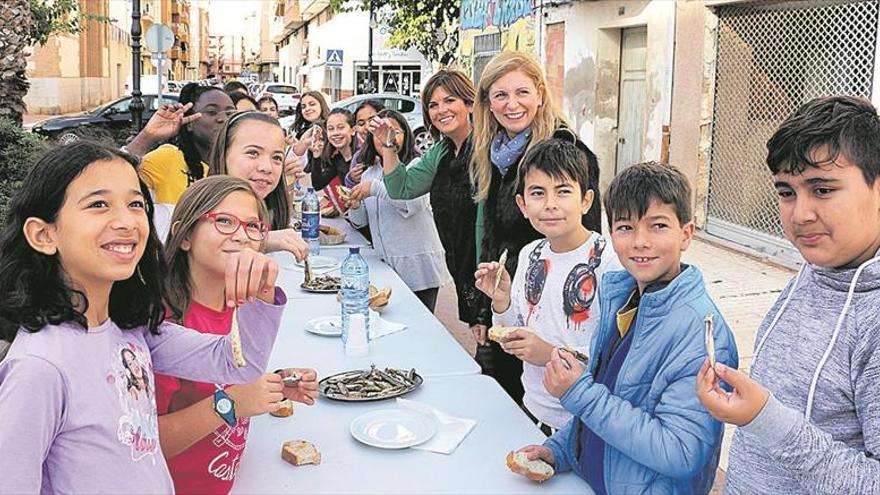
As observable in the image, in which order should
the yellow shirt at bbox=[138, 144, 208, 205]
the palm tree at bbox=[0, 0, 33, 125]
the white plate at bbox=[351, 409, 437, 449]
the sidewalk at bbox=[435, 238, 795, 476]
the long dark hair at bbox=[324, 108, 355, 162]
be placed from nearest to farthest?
the white plate at bbox=[351, 409, 437, 449] < the yellow shirt at bbox=[138, 144, 208, 205] < the sidewalk at bbox=[435, 238, 795, 476] < the long dark hair at bbox=[324, 108, 355, 162] < the palm tree at bbox=[0, 0, 33, 125]

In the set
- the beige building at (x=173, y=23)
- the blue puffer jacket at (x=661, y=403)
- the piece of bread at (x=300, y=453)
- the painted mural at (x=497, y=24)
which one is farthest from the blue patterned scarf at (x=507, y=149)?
the beige building at (x=173, y=23)

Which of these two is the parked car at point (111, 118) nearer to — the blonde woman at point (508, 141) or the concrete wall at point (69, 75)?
the concrete wall at point (69, 75)

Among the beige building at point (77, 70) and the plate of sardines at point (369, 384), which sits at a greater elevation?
the beige building at point (77, 70)

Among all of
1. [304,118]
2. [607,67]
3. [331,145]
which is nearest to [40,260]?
[331,145]

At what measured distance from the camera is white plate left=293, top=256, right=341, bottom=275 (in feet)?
16.9

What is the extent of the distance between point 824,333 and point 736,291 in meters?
6.29

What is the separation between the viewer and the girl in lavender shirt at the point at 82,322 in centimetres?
156

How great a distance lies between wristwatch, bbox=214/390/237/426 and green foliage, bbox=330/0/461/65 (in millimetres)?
17836

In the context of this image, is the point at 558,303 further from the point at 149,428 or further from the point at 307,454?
the point at 149,428

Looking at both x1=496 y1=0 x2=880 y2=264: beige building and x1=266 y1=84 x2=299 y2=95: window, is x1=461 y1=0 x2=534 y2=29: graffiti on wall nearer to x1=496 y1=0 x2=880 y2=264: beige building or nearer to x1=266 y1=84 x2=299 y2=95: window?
x1=496 y1=0 x2=880 y2=264: beige building

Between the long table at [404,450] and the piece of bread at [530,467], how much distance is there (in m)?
0.03

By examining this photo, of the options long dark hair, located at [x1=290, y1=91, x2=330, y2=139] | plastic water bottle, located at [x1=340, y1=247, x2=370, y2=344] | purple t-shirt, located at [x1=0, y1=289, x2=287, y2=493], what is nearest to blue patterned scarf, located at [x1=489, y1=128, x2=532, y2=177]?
plastic water bottle, located at [x1=340, y1=247, x2=370, y2=344]

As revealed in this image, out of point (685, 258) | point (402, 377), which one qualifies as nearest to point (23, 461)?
point (402, 377)

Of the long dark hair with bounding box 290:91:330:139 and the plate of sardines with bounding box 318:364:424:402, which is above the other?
the long dark hair with bounding box 290:91:330:139
